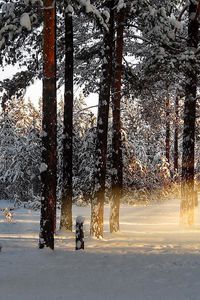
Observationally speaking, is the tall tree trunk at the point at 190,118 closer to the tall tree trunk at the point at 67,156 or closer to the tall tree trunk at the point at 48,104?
the tall tree trunk at the point at 67,156

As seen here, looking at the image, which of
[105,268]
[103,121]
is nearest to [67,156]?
[103,121]

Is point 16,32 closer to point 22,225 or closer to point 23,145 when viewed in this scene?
point 22,225

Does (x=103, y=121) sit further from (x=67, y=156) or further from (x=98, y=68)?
(x=98, y=68)

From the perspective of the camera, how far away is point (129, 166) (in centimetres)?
2728

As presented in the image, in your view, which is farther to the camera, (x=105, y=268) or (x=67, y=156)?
(x=67, y=156)

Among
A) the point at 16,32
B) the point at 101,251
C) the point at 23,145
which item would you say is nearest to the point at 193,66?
the point at 16,32

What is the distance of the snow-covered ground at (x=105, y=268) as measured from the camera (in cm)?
800

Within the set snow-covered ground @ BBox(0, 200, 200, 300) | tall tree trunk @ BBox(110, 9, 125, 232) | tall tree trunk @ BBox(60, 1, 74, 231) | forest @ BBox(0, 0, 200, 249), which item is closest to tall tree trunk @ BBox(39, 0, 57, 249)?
forest @ BBox(0, 0, 200, 249)

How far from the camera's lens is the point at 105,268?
9.77m

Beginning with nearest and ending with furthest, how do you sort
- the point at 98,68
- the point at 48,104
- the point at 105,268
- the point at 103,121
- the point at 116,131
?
the point at 105,268 → the point at 48,104 → the point at 103,121 → the point at 116,131 → the point at 98,68

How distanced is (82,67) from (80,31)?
1.44 m

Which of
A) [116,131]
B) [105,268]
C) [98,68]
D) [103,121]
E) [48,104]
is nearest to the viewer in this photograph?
[105,268]

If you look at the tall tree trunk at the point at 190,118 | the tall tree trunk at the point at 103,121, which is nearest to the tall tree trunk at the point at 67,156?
the tall tree trunk at the point at 103,121

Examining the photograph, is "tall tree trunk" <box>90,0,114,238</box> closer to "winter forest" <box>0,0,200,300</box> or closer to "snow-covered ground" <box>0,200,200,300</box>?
"winter forest" <box>0,0,200,300</box>
